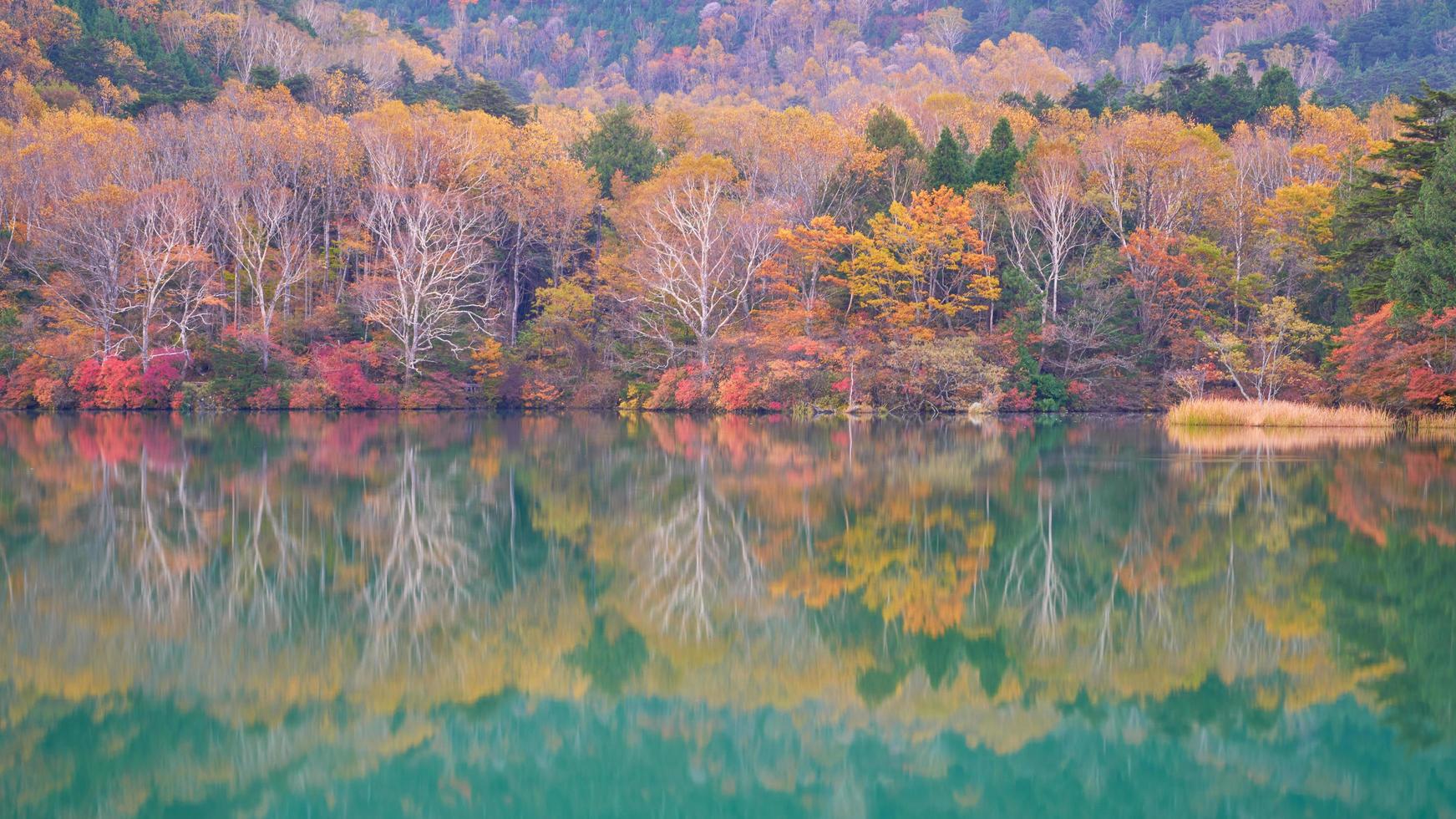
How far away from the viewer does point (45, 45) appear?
6250 centimetres

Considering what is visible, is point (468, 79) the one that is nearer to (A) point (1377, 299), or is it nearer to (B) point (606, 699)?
(A) point (1377, 299)

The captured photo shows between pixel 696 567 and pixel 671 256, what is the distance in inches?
1420

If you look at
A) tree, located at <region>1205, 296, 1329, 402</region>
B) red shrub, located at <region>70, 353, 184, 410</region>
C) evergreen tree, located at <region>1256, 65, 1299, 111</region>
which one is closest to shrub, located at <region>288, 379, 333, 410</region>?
red shrub, located at <region>70, 353, 184, 410</region>

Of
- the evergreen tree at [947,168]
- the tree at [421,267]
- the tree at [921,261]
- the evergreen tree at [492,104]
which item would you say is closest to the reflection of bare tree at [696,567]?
the tree at [921,261]

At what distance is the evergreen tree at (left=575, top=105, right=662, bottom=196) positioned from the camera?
2176 inches

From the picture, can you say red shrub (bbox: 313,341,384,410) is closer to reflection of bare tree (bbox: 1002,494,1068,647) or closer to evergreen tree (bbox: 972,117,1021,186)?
evergreen tree (bbox: 972,117,1021,186)

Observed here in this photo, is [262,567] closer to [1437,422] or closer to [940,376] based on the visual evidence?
[1437,422]

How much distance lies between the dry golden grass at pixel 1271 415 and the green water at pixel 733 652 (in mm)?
15352

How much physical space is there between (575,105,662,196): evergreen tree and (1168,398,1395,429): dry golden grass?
102 feet

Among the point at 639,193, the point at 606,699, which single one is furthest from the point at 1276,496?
the point at 639,193

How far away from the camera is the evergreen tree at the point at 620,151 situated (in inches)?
2176

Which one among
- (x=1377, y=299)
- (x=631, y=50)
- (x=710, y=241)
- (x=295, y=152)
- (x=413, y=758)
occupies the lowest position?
(x=413, y=758)

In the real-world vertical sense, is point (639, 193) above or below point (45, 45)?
below

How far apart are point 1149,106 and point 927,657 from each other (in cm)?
5782
